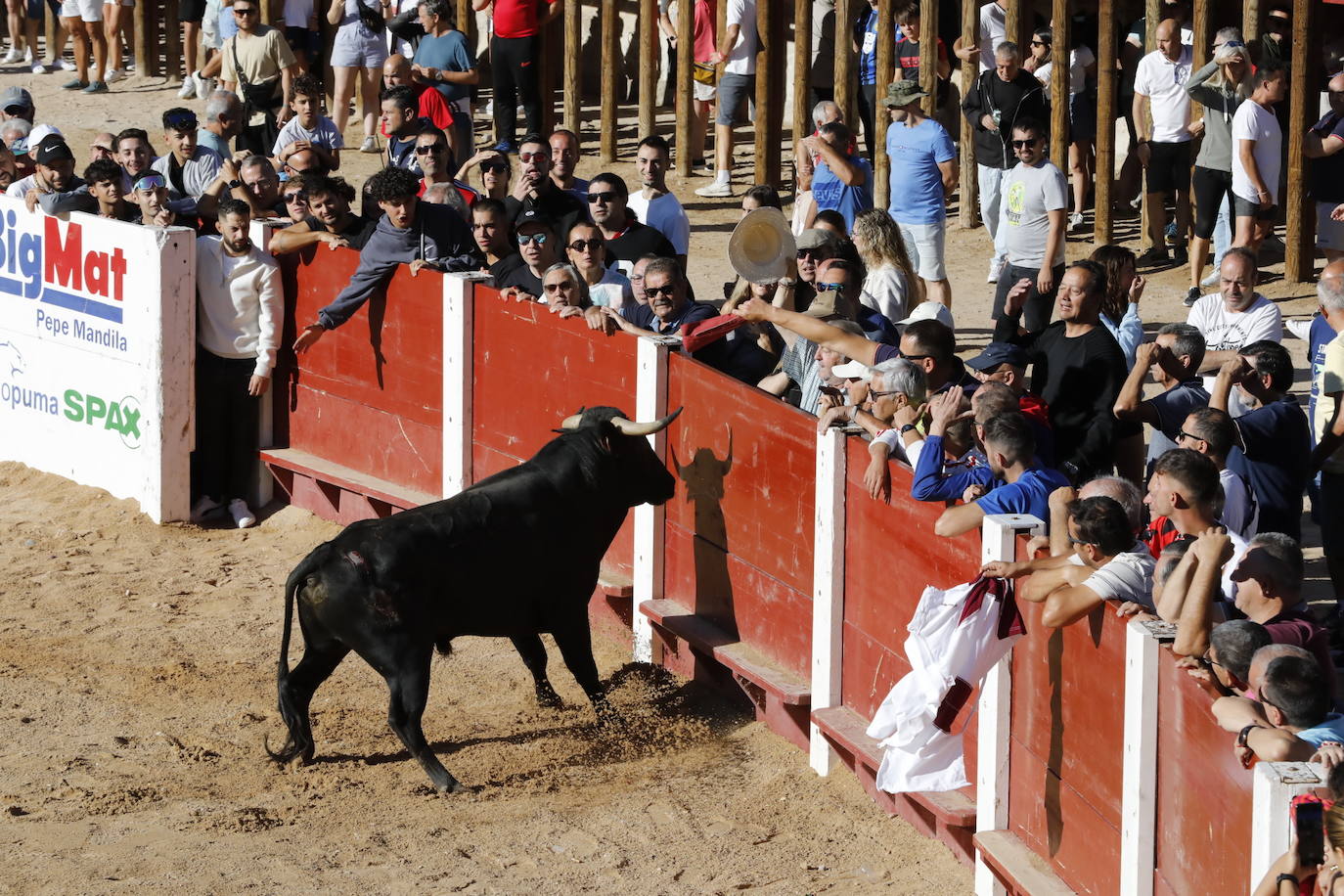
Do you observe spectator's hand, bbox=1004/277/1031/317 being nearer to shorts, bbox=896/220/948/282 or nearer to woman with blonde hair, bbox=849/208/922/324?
woman with blonde hair, bbox=849/208/922/324

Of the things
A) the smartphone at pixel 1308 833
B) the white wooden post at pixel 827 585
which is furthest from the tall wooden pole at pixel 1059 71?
the smartphone at pixel 1308 833

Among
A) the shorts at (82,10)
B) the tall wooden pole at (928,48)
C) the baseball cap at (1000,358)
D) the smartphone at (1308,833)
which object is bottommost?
the smartphone at (1308,833)

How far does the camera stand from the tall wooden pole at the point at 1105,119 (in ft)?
A: 46.2

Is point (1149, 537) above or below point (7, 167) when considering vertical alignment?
below

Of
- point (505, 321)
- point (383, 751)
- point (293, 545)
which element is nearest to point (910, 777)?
point (383, 751)

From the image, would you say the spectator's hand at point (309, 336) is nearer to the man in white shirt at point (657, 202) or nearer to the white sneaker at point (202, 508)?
the white sneaker at point (202, 508)

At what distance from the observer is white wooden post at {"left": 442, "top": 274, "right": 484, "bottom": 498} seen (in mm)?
9602

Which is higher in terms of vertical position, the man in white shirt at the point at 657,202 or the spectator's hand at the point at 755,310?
the man in white shirt at the point at 657,202

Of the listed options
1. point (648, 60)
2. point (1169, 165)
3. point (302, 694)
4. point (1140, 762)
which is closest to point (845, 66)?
point (648, 60)

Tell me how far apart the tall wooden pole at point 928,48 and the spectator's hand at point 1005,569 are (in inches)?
379

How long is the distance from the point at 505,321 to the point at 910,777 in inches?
145

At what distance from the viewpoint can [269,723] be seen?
8086 millimetres

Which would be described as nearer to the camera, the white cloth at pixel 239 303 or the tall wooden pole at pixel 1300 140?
the white cloth at pixel 239 303

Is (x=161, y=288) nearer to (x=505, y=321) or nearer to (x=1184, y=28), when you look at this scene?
(x=505, y=321)
